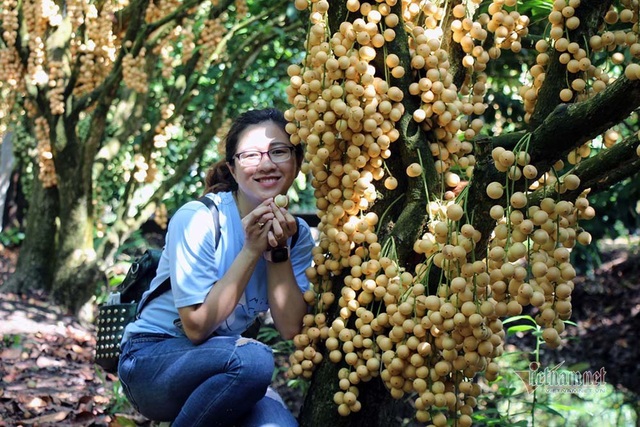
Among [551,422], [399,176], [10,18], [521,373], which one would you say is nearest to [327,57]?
[399,176]

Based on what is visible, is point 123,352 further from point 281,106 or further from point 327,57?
point 281,106

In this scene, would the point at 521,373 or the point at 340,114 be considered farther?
the point at 521,373

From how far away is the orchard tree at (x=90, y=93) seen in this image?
4809 mm

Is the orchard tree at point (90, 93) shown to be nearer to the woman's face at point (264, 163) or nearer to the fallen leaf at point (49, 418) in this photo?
the fallen leaf at point (49, 418)

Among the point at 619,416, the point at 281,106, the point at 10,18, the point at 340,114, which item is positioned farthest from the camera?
the point at 281,106

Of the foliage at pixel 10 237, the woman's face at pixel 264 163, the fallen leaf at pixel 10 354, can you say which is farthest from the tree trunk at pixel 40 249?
the woman's face at pixel 264 163

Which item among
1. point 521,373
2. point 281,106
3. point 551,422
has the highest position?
point 281,106

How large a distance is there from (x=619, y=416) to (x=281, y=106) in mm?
3300

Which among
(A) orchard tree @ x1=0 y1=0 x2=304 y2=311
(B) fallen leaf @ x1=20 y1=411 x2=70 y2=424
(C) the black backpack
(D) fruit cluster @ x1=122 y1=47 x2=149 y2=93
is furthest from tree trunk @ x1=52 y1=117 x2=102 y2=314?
(C) the black backpack

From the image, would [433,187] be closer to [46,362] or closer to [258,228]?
[258,228]

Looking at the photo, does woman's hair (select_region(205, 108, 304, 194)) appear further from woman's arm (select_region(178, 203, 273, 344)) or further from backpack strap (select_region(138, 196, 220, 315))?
woman's arm (select_region(178, 203, 273, 344))

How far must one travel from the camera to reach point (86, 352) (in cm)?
443

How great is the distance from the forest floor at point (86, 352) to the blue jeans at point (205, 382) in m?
0.55

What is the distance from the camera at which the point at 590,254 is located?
17.2ft
